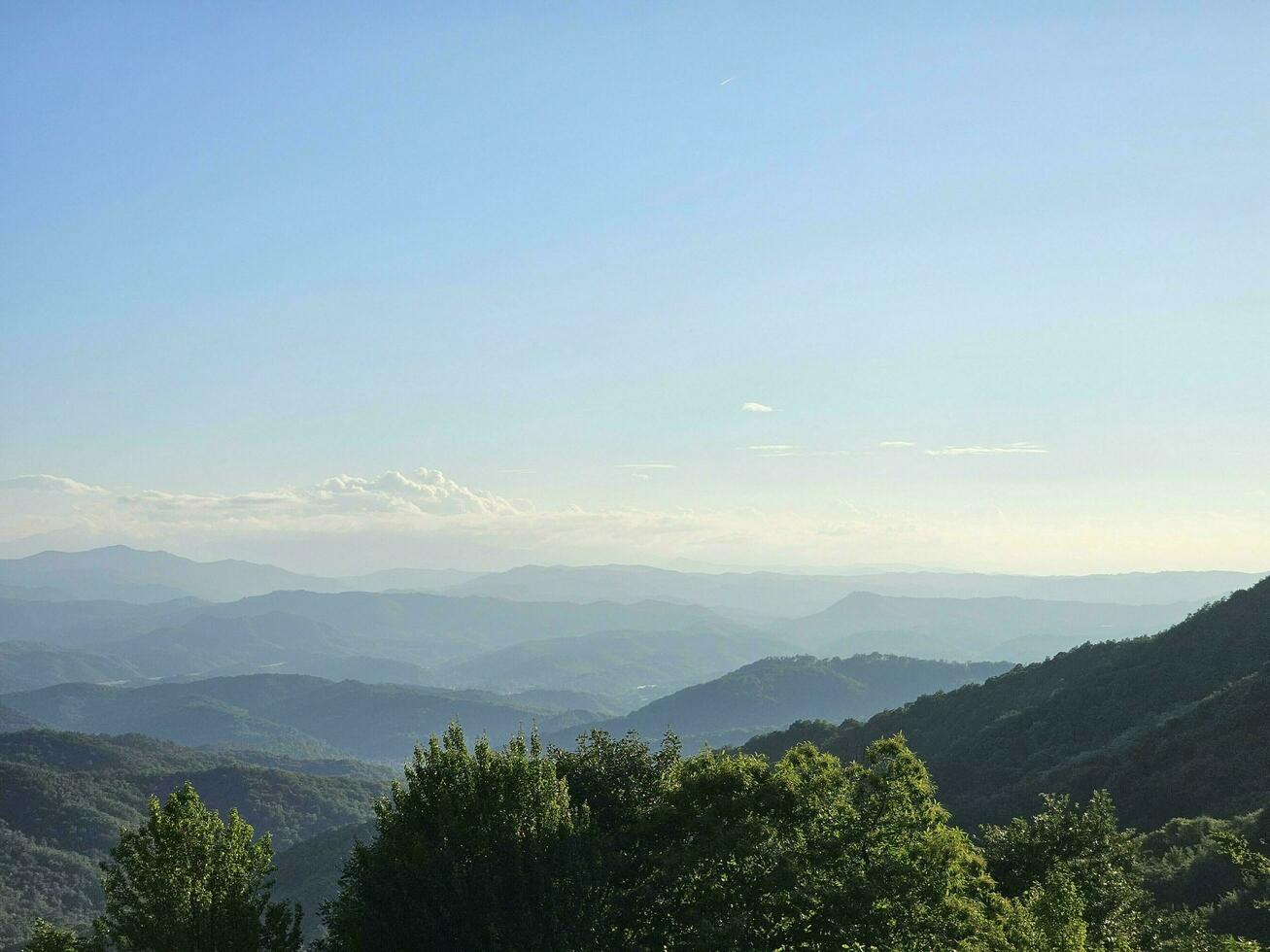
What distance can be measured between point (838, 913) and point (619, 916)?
297 inches

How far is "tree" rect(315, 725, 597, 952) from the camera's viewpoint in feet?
84.4

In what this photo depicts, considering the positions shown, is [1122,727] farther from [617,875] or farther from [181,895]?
[181,895]

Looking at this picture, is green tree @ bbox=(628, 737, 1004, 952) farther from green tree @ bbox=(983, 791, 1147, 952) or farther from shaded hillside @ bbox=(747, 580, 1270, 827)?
shaded hillside @ bbox=(747, 580, 1270, 827)

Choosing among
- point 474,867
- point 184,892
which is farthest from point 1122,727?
point 184,892

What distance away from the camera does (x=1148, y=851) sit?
183ft

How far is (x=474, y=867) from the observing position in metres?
26.5

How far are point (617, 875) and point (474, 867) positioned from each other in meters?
5.83

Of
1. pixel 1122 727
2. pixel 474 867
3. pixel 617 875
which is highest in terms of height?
pixel 474 867

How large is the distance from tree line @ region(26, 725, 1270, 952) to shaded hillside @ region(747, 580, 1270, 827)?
2102 inches

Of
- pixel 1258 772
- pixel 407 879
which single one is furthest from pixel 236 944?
pixel 1258 772

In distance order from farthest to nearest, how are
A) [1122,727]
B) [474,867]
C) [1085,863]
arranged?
[1122,727] → [1085,863] → [474,867]

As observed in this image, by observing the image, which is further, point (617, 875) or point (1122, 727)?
point (1122, 727)

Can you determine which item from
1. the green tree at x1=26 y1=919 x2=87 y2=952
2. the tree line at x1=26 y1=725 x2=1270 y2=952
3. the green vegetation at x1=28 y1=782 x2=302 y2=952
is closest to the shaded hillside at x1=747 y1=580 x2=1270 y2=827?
the tree line at x1=26 y1=725 x2=1270 y2=952

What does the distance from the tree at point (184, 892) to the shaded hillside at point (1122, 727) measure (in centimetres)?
7130
